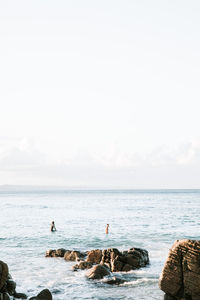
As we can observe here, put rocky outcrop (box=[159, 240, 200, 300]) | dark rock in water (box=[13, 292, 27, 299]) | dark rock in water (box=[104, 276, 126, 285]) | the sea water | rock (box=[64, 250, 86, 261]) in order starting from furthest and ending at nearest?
rock (box=[64, 250, 86, 261]) < dark rock in water (box=[104, 276, 126, 285]) < the sea water < dark rock in water (box=[13, 292, 27, 299]) < rocky outcrop (box=[159, 240, 200, 300])

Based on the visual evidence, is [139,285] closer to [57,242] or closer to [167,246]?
[167,246]

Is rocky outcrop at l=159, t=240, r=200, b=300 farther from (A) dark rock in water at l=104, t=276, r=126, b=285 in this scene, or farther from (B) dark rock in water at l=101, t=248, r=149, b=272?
(B) dark rock in water at l=101, t=248, r=149, b=272

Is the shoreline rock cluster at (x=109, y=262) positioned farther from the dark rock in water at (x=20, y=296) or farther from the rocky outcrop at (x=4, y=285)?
the rocky outcrop at (x=4, y=285)

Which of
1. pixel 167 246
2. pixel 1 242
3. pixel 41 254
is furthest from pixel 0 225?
pixel 167 246

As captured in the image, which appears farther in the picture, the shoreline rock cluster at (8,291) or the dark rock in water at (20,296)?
the dark rock in water at (20,296)

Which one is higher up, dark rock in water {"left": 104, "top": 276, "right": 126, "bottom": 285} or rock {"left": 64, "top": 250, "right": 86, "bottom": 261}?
dark rock in water {"left": 104, "top": 276, "right": 126, "bottom": 285}

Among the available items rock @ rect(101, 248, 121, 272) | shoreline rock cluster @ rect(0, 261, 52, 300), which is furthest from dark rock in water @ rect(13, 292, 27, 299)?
rock @ rect(101, 248, 121, 272)

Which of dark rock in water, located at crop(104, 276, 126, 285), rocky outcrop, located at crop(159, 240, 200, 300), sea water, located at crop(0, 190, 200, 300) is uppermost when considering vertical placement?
rocky outcrop, located at crop(159, 240, 200, 300)

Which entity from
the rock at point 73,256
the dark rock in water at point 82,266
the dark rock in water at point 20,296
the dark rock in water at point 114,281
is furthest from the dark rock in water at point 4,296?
the rock at point 73,256

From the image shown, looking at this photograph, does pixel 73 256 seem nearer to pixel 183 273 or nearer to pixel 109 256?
pixel 109 256

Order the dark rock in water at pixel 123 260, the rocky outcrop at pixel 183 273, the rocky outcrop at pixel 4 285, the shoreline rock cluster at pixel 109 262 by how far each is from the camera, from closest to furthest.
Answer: the rocky outcrop at pixel 183 273 < the rocky outcrop at pixel 4 285 < the shoreline rock cluster at pixel 109 262 < the dark rock in water at pixel 123 260

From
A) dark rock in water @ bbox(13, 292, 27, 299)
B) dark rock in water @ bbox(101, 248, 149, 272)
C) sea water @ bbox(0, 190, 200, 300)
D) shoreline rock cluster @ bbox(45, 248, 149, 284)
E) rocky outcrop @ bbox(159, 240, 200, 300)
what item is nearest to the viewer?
rocky outcrop @ bbox(159, 240, 200, 300)

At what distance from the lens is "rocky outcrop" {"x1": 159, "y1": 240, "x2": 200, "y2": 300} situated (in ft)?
61.9

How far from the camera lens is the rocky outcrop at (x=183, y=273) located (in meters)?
18.9
